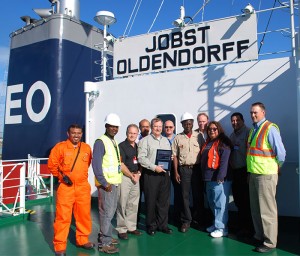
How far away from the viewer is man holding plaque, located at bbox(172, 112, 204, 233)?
13.8ft

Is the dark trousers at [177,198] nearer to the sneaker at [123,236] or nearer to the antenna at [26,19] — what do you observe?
the sneaker at [123,236]

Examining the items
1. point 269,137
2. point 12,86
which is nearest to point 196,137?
point 269,137

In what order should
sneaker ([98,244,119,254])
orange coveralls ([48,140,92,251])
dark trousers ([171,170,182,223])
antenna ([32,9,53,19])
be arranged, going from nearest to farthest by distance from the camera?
orange coveralls ([48,140,92,251]) → sneaker ([98,244,119,254]) → dark trousers ([171,170,182,223]) → antenna ([32,9,53,19])

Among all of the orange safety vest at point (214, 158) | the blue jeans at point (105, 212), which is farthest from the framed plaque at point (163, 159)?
the blue jeans at point (105, 212)

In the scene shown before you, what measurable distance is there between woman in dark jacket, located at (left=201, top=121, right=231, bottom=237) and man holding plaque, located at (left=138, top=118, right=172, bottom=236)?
0.53 m

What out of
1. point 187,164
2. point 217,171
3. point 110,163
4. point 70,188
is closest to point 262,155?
point 217,171

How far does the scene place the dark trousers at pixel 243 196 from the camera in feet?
13.4

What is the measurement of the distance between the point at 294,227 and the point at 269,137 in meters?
1.76

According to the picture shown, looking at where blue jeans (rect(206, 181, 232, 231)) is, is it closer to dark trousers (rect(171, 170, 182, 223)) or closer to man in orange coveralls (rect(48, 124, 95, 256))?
dark trousers (rect(171, 170, 182, 223))

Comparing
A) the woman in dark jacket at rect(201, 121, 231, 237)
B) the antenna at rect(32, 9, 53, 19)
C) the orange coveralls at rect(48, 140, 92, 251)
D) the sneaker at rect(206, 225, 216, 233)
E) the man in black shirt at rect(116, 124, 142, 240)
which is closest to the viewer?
the orange coveralls at rect(48, 140, 92, 251)

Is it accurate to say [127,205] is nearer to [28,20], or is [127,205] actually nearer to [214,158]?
[214,158]

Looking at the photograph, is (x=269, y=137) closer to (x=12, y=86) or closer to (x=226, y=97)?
(x=226, y=97)

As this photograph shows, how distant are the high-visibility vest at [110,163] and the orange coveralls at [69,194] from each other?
0.24 meters

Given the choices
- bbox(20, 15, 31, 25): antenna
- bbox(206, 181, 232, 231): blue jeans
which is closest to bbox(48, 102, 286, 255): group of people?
bbox(206, 181, 232, 231): blue jeans
